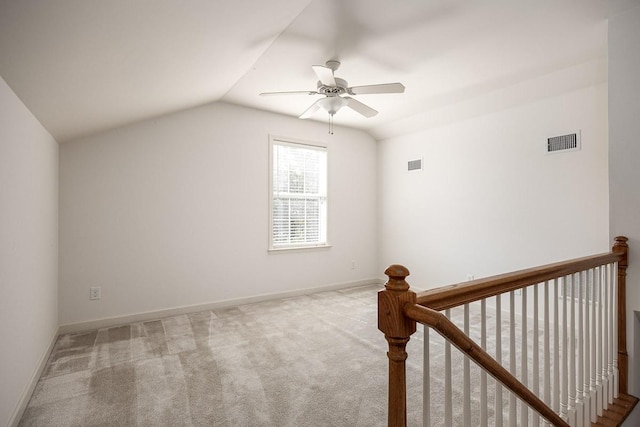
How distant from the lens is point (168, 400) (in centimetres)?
210

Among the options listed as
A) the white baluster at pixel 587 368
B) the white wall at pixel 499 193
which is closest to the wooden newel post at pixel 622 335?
the white baluster at pixel 587 368

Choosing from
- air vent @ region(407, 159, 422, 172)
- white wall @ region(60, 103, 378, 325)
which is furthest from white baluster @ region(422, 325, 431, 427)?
air vent @ region(407, 159, 422, 172)

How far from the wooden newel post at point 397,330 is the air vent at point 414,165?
413 cm

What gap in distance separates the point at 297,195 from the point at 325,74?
92.7 inches

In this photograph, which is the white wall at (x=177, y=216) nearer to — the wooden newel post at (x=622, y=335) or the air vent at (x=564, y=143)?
the air vent at (x=564, y=143)

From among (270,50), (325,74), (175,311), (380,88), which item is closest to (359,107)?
(380,88)

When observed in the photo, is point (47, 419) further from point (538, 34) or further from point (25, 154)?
point (538, 34)

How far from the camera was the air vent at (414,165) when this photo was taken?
4793 mm

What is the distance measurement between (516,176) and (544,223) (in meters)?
0.59

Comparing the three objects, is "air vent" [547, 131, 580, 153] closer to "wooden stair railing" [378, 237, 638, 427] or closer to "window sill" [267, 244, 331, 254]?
"wooden stair railing" [378, 237, 638, 427]

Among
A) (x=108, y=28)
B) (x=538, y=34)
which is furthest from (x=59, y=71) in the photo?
(x=538, y=34)

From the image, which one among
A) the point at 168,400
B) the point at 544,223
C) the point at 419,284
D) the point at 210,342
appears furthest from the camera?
the point at 419,284

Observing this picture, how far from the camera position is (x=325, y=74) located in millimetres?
2551

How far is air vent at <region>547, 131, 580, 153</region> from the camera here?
10.5 feet
